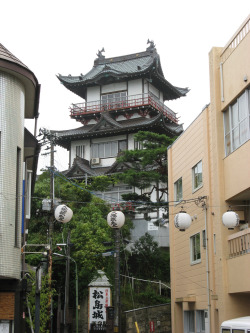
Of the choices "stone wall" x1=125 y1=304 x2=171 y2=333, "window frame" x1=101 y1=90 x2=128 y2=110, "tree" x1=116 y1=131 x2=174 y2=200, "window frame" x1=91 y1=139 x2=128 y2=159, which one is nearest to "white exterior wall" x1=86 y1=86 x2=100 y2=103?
"window frame" x1=101 y1=90 x2=128 y2=110

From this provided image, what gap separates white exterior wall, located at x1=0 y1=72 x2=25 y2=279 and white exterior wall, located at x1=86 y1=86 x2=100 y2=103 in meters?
40.2

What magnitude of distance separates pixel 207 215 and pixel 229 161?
3.36 meters

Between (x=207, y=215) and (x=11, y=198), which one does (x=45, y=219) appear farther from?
(x=11, y=198)

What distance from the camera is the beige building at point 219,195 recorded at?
18344 mm

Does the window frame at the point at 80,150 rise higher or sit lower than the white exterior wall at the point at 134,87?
lower

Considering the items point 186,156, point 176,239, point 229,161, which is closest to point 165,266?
point 176,239

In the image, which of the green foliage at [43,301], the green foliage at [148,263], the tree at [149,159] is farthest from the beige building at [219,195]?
the tree at [149,159]

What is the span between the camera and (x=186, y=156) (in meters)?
26.3

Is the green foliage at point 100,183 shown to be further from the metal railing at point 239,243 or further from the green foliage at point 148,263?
the metal railing at point 239,243

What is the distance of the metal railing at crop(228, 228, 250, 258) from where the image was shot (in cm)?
1764

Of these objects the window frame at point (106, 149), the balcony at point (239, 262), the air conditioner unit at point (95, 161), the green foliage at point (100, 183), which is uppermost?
the window frame at point (106, 149)

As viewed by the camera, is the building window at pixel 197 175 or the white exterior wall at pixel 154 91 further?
the white exterior wall at pixel 154 91

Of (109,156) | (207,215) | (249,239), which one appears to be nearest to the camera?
(249,239)

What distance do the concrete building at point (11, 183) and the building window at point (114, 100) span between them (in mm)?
37291
